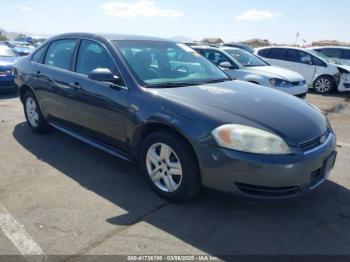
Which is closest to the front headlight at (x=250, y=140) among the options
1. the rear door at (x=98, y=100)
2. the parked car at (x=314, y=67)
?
the rear door at (x=98, y=100)

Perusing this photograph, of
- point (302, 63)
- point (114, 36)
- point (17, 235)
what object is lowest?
point (17, 235)

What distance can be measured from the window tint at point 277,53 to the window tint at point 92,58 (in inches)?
371

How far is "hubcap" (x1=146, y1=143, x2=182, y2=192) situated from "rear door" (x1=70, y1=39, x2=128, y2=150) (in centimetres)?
46

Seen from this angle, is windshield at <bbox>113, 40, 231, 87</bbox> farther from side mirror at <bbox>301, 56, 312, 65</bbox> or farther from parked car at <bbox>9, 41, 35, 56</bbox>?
parked car at <bbox>9, 41, 35, 56</bbox>

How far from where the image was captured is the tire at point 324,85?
11.6 m

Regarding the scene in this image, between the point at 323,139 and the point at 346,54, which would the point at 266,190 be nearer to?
the point at 323,139

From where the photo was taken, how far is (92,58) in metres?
4.39

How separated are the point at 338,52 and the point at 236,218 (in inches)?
511

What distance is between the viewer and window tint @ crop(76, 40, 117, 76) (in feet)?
Answer: 13.5

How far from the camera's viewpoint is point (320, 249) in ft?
9.49

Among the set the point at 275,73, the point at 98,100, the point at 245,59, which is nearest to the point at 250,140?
the point at 98,100

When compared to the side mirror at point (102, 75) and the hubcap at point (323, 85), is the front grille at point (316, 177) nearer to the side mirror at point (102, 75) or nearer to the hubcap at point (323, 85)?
the side mirror at point (102, 75)

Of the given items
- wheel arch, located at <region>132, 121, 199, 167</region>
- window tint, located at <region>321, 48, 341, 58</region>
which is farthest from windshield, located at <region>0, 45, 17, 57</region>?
window tint, located at <region>321, 48, 341, 58</region>

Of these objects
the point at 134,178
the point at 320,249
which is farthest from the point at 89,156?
the point at 320,249
